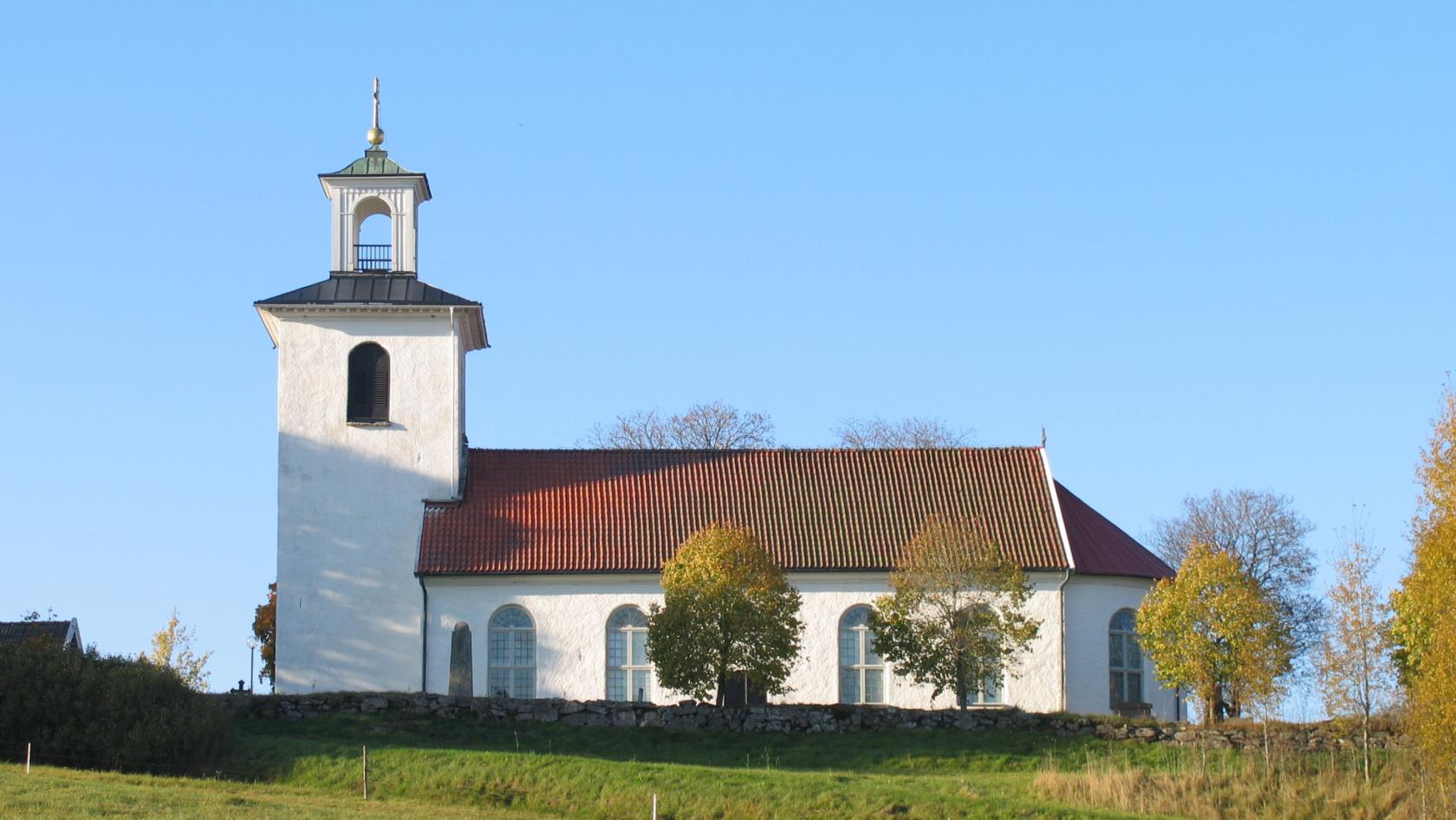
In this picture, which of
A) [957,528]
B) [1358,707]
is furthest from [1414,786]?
[957,528]

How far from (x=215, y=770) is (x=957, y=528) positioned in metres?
16.5

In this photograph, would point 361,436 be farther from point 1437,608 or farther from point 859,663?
point 1437,608

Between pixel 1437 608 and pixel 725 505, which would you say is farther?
pixel 725 505

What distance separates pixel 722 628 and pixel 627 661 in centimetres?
453

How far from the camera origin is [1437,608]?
1287 inches

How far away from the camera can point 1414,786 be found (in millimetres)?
33500

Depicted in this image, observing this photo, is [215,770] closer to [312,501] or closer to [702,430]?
[312,501]

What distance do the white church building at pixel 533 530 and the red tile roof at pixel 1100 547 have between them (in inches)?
2.7

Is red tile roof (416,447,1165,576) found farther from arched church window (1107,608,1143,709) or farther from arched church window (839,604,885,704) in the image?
arched church window (1107,608,1143,709)

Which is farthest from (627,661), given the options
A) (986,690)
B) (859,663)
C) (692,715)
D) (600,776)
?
(600,776)

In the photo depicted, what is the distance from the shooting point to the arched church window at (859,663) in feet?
144

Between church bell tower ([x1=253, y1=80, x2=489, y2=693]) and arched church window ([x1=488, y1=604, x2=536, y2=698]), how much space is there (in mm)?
1735

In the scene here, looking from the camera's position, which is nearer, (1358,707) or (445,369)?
(1358,707)

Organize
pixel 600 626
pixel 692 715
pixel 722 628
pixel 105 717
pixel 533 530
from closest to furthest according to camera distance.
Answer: pixel 105 717
pixel 692 715
pixel 722 628
pixel 600 626
pixel 533 530
